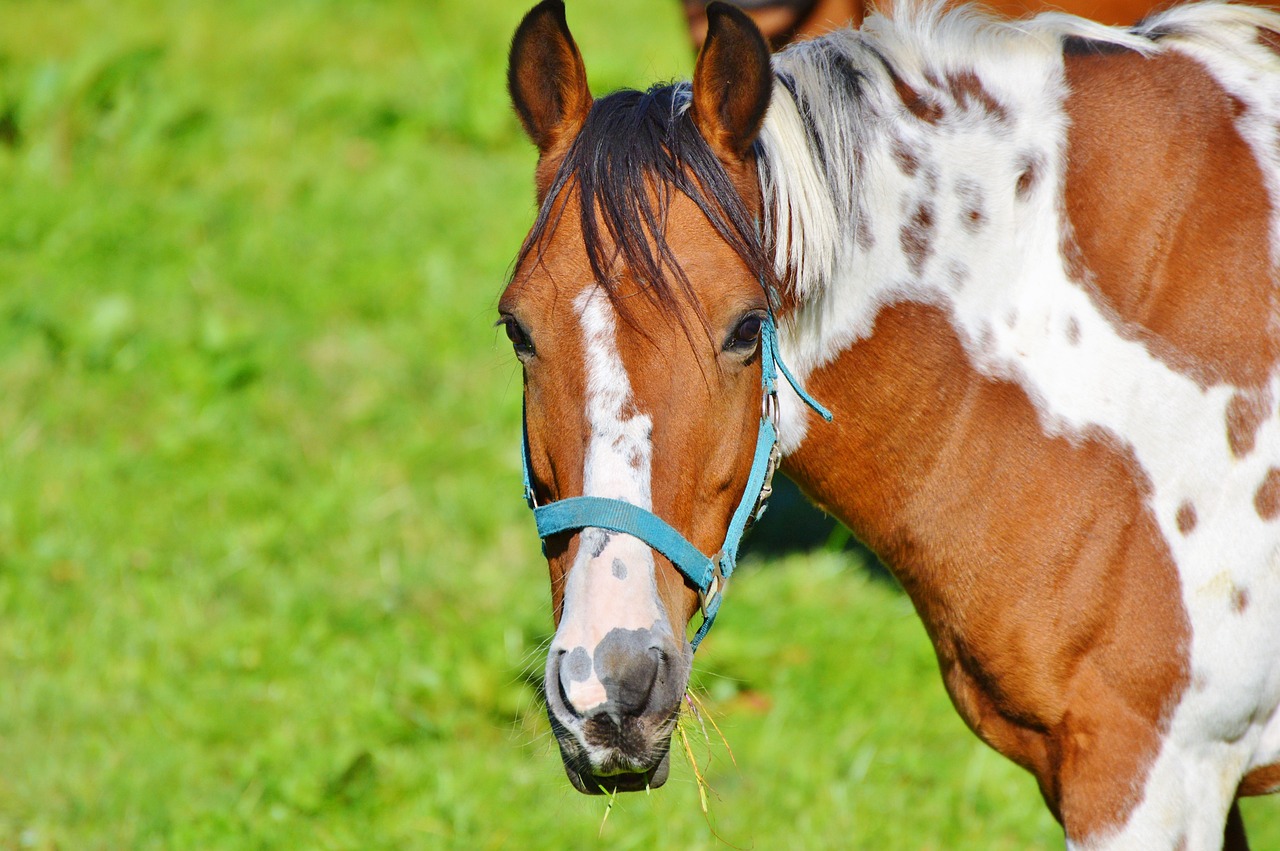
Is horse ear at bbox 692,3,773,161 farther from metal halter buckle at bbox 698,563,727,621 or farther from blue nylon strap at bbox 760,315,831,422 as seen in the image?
metal halter buckle at bbox 698,563,727,621

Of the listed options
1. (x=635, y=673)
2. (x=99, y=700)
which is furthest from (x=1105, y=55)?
(x=99, y=700)

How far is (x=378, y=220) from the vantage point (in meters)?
5.96

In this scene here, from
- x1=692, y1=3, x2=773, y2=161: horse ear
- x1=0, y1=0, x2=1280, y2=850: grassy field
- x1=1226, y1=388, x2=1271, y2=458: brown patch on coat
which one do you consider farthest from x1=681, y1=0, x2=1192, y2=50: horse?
x1=1226, y1=388, x2=1271, y2=458: brown patch on coat

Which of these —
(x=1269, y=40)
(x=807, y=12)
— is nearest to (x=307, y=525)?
(x=807, y=12)

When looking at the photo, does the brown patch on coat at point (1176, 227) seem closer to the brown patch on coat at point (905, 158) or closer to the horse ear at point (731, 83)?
the brown patch on coat at point (905, 158)

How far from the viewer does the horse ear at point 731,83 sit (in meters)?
1.73

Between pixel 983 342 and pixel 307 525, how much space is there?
2.88 m

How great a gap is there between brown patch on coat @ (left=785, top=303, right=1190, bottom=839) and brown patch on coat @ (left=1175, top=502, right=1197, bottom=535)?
5cm

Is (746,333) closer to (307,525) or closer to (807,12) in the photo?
(307,525)

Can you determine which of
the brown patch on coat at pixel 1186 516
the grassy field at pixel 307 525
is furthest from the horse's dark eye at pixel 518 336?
the brown patch on coat at pixel 1186 516

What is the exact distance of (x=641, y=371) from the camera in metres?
1.71

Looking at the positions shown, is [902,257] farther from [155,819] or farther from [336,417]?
[336,417]

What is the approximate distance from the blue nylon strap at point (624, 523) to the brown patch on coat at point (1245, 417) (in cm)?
90

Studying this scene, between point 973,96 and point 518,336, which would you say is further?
point 973,96
